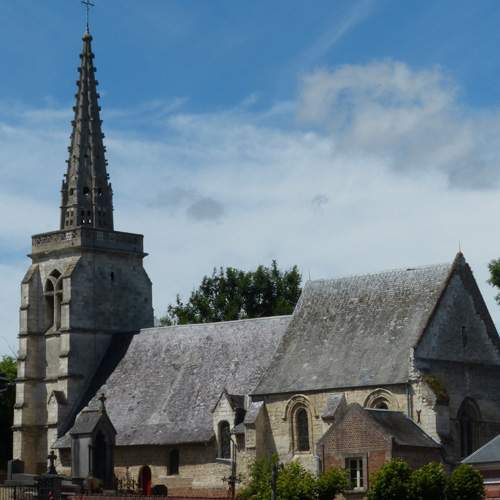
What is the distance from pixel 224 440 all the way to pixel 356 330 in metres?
7.10

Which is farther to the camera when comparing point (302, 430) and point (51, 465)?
point (302, 430)

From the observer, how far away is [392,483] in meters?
44.2

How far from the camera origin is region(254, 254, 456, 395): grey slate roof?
52438 mm

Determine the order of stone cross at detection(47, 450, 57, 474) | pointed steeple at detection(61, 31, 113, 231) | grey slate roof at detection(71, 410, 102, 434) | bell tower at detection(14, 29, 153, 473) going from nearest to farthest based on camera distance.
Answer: stone cross at detection(47, 450, 57, 474) < grey slate roof at detection(71, 410, 102, 434) < bell tower at detection(14, 29, 153, 473) < pointed steeple at detection(61, 31, 113, 231)

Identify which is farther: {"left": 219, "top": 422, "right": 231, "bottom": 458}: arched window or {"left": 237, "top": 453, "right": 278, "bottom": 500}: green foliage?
{"left": 219, "top": 422, "right": 231, "bottom": 458}: arched window

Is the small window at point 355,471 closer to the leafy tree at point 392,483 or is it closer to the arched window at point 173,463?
the leafy tree at point 392,483

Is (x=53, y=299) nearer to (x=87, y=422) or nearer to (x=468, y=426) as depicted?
(x=87, y=422)

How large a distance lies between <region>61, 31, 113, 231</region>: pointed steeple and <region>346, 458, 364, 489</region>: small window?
72.0 feet

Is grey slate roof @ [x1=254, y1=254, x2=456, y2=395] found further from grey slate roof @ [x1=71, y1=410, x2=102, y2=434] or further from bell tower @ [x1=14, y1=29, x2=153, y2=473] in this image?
bell tower @ [x1=14, y1=29, x2=153, y2=473]

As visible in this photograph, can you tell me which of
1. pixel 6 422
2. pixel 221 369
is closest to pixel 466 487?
pixel 221 369

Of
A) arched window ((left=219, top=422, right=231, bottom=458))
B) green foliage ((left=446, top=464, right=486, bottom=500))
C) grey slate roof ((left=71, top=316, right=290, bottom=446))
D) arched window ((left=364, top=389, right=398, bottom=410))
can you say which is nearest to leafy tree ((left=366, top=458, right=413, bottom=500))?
green foliage ((left=446, top=464, right=486, bottom=500))

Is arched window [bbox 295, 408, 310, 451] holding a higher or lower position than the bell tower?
lower

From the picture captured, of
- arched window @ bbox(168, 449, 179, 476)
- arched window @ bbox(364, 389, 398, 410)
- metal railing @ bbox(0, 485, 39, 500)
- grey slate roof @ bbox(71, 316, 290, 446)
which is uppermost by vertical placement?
grey slate roof @ bbox(71, 316, 290, 446)

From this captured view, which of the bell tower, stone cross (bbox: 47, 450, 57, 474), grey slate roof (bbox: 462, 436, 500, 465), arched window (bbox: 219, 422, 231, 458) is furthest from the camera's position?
the bell tower
